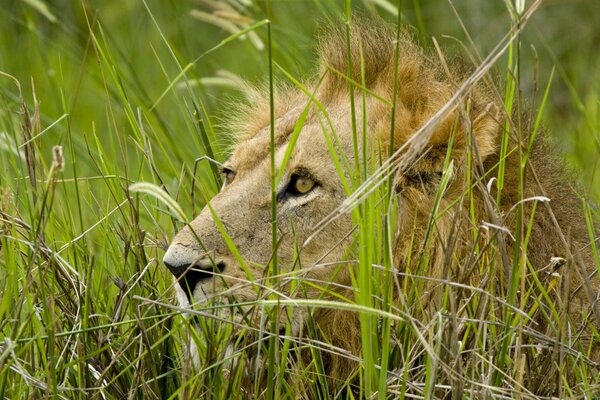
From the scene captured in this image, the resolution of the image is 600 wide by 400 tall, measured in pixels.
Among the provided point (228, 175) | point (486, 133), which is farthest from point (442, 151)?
point (228, 175)

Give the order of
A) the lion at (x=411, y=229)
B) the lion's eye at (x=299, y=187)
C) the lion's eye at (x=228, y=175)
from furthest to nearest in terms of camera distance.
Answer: the lion's eye at (x=228, y=175), the lion's eye at (x=299, y=187), the lion at (x=411, y=229)

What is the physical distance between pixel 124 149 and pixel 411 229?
0.99 meters

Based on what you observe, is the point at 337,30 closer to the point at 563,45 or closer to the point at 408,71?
the point at 408,71

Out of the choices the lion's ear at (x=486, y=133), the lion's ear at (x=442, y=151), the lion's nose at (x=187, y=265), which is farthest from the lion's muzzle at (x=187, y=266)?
the lion's ear at (x=486, y=133)

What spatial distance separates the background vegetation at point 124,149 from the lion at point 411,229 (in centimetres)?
19

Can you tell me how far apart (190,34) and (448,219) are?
5.49 metres

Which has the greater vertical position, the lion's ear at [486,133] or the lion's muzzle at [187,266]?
the lion's ear at [486,133]

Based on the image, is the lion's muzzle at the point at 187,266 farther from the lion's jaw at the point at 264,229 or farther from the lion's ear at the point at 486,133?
the lion's ear at the point at 486,133

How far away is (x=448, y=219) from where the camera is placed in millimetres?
3141

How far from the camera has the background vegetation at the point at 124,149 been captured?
9.17 feet

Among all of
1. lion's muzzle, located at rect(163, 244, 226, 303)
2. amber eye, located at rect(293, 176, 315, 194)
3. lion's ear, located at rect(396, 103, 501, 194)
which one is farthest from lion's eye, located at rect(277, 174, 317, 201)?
lion's muzzle, located at rect(163, 244, 226, 303)

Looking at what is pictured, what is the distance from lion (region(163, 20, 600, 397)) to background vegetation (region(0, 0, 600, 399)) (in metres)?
0.19

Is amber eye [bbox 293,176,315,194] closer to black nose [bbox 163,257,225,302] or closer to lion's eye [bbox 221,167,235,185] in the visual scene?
lion's eye [bbox 221,167,235,185]

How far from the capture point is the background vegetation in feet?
9.17
